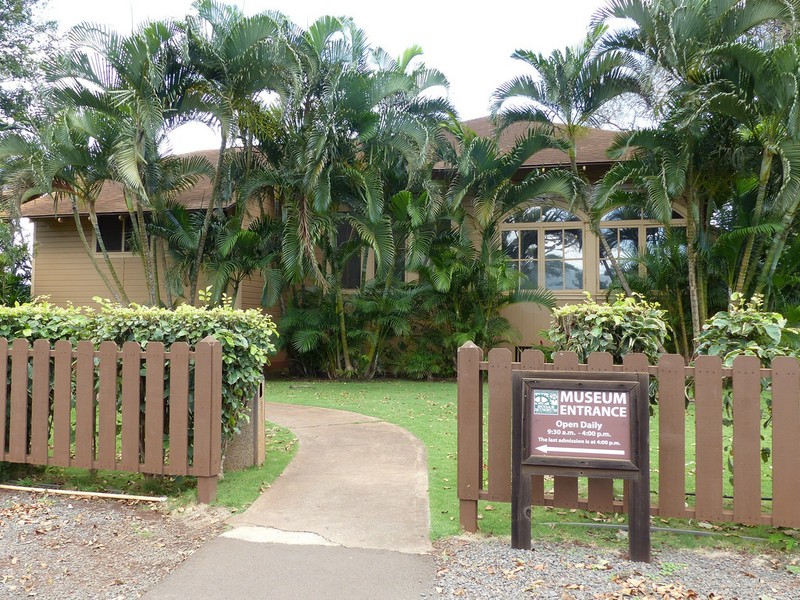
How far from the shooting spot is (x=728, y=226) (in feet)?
40.7

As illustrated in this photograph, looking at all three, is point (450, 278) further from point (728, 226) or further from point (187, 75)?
point (187, 75)

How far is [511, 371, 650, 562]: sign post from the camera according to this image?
404cm

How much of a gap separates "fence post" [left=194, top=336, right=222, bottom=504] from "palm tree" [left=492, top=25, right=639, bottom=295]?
9.72m

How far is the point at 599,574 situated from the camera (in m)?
3.86

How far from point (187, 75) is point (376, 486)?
10181 millimetres

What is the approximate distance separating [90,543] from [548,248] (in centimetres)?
1301

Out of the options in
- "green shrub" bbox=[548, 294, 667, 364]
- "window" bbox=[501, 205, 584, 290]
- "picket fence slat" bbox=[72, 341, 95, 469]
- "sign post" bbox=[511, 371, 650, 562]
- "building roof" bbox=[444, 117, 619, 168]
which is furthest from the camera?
"window" bbox=[501, 205, 584, 290]

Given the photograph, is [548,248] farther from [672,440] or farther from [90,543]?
[90,543]

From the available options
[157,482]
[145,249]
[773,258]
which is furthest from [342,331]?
[157,482]

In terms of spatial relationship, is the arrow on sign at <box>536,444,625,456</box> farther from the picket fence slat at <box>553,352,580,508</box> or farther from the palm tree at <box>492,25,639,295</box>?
the palm tree at <box>492,25,639,295</box>

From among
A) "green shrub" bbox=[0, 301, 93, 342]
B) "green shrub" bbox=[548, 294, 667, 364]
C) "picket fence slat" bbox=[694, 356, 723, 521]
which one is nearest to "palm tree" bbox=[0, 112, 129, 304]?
"green shrub" bbox=[0, 301, 93, 342]

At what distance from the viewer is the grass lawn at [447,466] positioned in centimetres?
455

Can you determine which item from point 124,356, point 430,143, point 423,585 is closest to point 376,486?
point 423,585

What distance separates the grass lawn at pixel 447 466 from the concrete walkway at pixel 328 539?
8.5 inches
